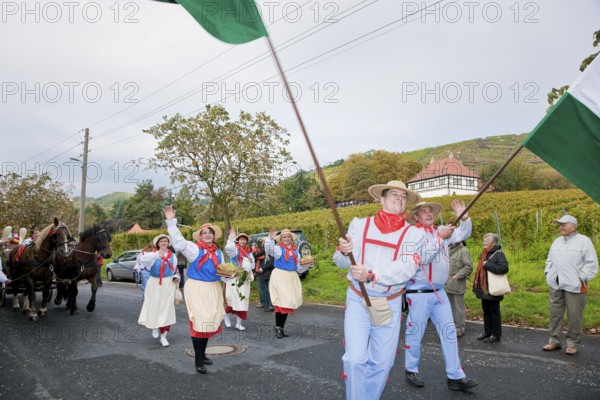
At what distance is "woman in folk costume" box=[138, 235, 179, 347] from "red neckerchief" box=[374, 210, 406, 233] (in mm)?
4934

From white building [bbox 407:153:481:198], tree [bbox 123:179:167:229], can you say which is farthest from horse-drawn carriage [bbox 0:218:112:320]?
tree [bbox 123:179:167:229]

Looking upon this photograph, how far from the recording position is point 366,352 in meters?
4.09

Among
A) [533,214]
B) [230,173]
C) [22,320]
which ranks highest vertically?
[230,173]

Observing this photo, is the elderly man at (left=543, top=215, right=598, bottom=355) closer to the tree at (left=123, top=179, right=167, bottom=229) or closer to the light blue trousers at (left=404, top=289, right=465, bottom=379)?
the light blue trousers at (left=404, top=289, right=465, bottom=379)

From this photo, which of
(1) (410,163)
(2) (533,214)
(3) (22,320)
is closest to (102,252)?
(3) (22,320)

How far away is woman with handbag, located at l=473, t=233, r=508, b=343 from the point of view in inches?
296

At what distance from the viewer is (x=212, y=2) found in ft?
13.1

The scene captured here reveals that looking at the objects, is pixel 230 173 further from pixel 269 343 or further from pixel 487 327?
pixel 487 327

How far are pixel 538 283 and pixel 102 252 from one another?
11.7 metres

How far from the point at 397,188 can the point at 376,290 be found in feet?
3.37

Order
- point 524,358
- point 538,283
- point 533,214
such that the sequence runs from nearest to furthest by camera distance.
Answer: point 524,358, point 538,283, point 533,214

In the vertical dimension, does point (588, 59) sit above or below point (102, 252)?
above

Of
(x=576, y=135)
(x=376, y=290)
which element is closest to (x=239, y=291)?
(x=376, y=290)

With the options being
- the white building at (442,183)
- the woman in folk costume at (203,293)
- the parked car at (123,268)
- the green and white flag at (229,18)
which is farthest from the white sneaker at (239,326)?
the white building at (442,183)
